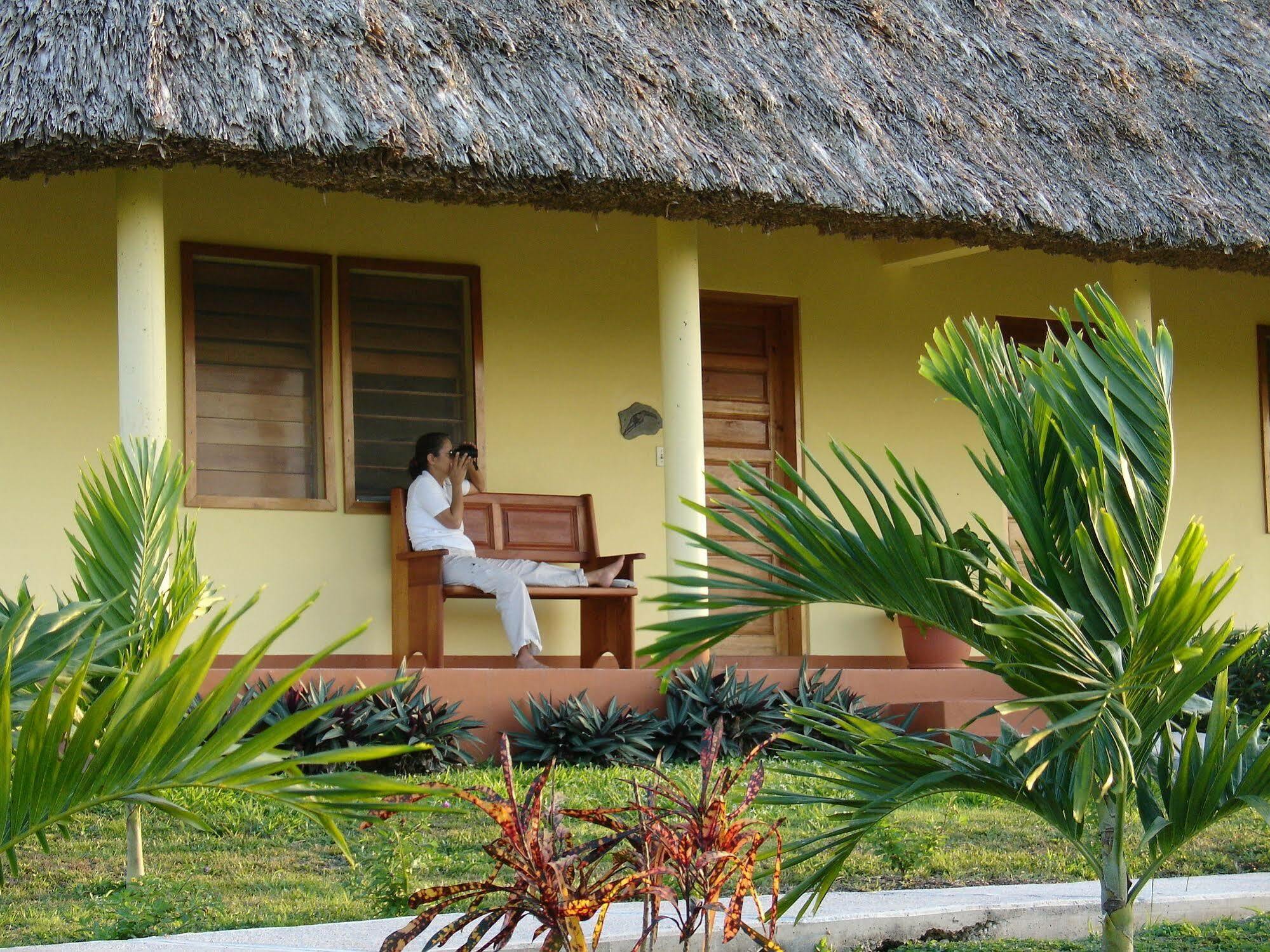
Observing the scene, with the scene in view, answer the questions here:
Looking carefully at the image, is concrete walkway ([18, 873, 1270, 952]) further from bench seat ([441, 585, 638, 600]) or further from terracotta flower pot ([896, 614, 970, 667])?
terracotta flower pot ([896, 614, 970, 667])

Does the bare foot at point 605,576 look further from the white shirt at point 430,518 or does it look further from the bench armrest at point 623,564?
the white shirt at point 430,518

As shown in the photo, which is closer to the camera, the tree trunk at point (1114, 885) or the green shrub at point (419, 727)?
the tree trunk at point (1114, 885)

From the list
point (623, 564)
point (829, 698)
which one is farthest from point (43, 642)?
point (623, 564)

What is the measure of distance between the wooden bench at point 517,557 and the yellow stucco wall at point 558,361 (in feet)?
0.66

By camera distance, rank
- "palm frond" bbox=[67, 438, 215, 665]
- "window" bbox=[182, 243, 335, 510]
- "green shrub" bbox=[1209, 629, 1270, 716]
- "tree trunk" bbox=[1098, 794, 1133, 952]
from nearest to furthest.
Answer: "tree trunk" bbox=[1098, 794, 1133, 952] → "palm frond" bbox=[67, 438, 215, 665] → "window" bbox=[182, 243, 335, 510] → "green shrub" bbox=[1209, 629, 1270, 716]

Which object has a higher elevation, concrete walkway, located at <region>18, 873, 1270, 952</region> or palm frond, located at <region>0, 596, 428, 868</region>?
palm frond, located at <region>0, 596, 428, 868</region>

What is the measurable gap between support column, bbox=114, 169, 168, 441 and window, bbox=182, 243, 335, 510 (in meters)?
1.28

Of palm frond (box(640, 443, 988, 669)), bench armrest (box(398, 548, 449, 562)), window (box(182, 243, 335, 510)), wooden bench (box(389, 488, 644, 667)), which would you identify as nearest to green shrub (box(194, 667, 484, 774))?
wooden bench (box(389, 488, 644, 667))

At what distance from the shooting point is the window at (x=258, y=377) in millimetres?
8438

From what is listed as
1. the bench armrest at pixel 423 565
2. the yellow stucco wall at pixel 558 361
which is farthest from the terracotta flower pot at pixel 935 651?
the bench armrest at pixel 423 565

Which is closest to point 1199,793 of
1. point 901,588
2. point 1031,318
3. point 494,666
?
point 901,588

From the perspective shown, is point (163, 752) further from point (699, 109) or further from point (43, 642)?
point (699, 109)

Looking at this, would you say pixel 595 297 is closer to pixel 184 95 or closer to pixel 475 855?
pixel 184 95

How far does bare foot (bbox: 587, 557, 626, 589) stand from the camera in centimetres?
845
